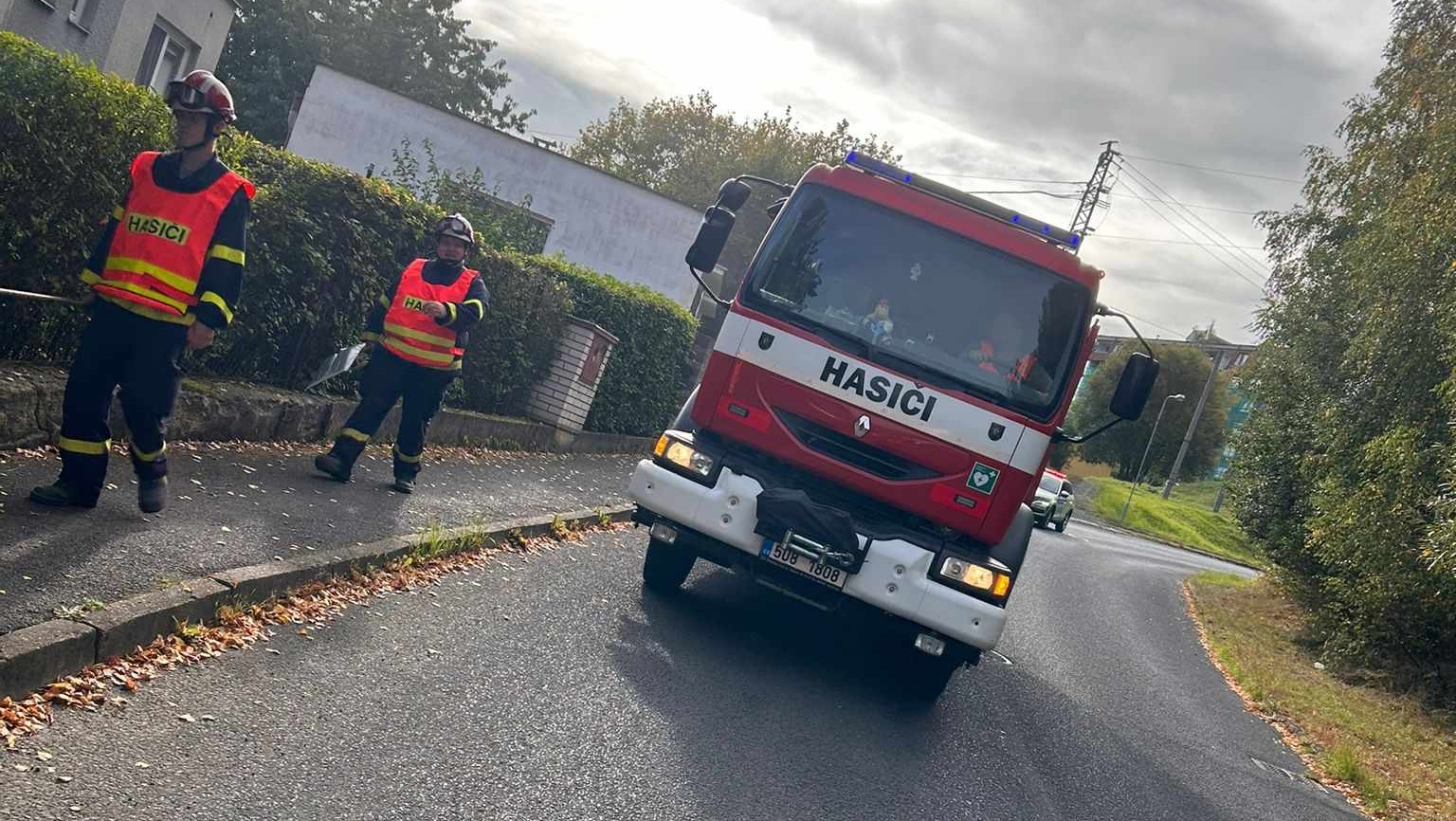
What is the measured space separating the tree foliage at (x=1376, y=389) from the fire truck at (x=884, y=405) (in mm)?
5317

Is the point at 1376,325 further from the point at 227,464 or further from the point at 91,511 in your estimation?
the point at 91,511

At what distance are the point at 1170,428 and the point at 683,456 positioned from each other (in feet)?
240

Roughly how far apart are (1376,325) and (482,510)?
12.6 m

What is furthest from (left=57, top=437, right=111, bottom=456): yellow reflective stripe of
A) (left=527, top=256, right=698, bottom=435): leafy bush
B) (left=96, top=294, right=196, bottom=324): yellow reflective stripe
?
(left=527, top=256, right=698, bottom=435): leafy bush

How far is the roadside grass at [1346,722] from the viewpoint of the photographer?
9.71 m

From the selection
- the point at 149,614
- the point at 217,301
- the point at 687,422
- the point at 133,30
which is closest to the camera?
the point at 149,614

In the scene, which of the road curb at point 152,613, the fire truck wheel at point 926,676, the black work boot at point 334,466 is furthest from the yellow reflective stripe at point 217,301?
the fire truck wheel at point 926,676

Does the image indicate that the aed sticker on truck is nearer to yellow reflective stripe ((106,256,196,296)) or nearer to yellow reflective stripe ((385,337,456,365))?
yellow reflective stripe ((385,337,456,365))

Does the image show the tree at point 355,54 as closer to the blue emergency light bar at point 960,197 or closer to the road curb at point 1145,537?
the road curb at point 1145,537

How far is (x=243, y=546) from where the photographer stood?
6398 millimetres

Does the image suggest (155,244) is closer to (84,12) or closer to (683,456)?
(683,456)

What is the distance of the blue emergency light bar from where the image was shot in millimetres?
7863

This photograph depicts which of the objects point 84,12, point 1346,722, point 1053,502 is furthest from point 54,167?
point 1053,502

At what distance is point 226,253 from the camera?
6.25m
